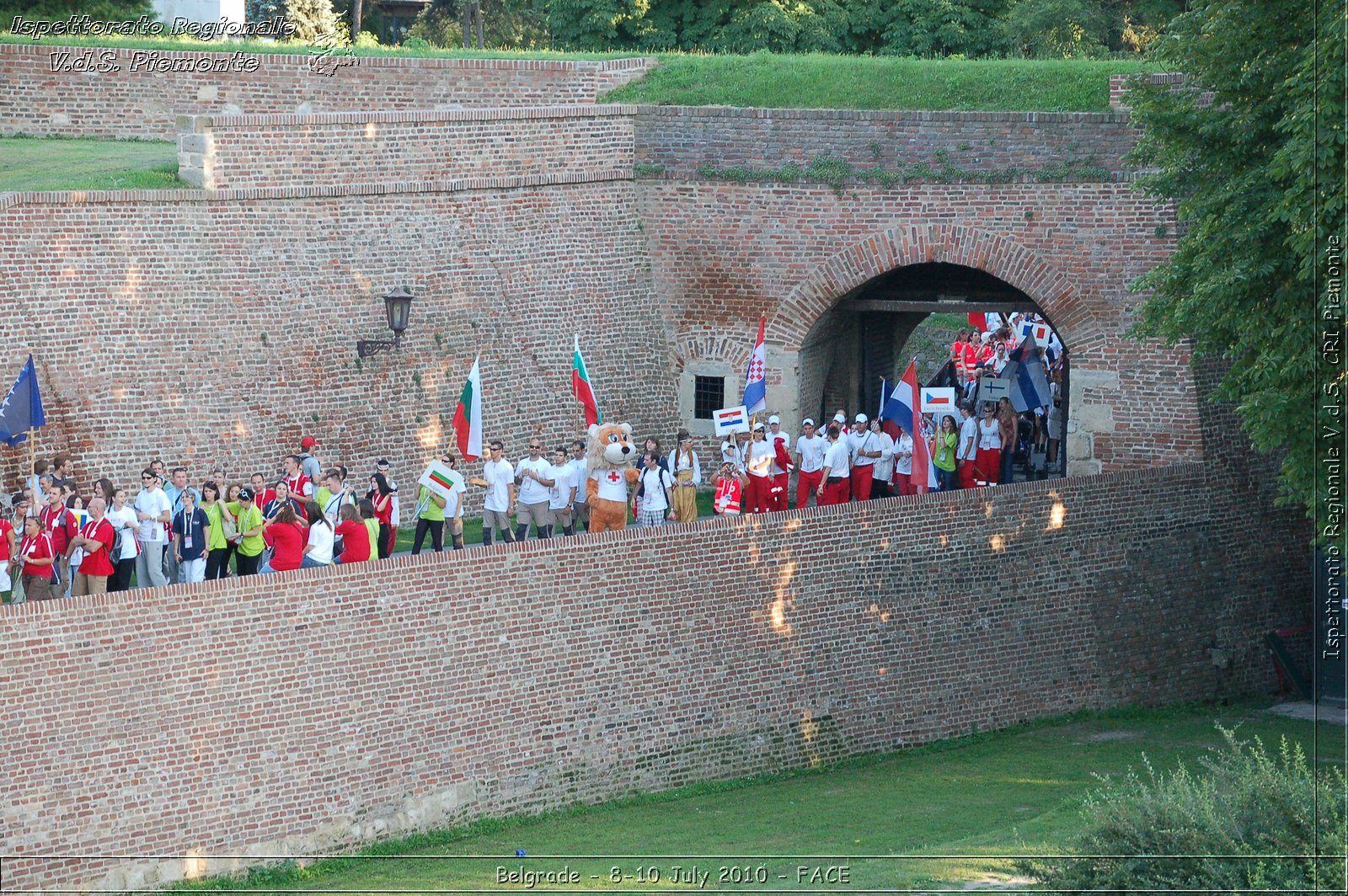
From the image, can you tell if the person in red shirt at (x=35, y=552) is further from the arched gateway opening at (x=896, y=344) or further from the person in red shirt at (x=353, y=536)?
the arched gateway opening at (x=896, y=344)

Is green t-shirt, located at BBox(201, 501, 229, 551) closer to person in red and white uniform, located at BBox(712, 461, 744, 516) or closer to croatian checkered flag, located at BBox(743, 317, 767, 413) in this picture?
person in red and white uniform, located at BBox(712, 461, 744, 516)

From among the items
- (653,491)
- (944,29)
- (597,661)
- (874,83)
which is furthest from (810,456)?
(944,29)

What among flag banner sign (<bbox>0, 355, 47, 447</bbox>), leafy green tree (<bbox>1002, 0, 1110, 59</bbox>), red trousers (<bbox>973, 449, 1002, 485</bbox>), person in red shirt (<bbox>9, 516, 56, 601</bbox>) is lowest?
person in red shirt (<bbox>9, 516, 56, 601</bbox>)

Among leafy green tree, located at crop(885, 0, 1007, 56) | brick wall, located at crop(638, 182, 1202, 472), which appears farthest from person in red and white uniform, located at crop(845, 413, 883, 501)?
leafy green tree, located at crop(885, 0, 1007, 56)

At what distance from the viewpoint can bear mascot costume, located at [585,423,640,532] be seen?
18.6m

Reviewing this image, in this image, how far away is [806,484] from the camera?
2067 centimetres

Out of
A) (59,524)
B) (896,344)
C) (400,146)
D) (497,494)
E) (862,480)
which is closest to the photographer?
(59,524)

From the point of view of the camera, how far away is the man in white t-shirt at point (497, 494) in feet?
60.5

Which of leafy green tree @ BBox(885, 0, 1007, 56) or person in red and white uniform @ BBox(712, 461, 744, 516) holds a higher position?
leafy green tree @ BBox(885, 0, 1007, 56)

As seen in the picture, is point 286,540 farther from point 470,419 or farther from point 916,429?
point 916,429

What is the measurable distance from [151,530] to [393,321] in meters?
4.70

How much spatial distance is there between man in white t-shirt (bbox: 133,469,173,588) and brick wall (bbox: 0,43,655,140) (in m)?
8.79

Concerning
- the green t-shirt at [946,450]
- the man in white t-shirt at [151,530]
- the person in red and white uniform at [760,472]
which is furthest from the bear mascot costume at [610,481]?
the green t-shirt at [946,450]

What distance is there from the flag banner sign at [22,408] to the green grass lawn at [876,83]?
9123 mm
